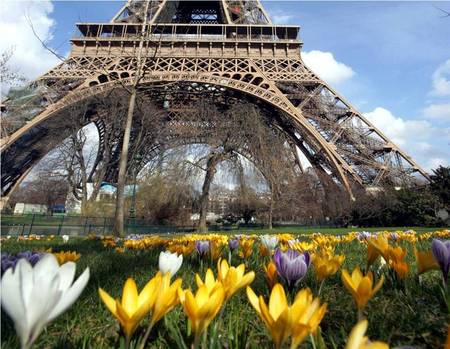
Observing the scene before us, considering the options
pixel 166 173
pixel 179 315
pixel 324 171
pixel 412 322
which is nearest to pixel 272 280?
pixel 179 315

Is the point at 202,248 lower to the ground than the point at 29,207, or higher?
lower

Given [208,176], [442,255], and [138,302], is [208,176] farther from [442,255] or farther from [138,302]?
[138,302]

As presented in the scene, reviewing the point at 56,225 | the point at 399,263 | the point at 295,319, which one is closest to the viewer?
the point at 295,319

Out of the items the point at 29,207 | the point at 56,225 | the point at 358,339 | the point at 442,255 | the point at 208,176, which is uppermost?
the point at 29,207

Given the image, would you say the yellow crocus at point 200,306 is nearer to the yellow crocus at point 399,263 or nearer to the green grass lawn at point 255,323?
the green grass lawn at point 255,323

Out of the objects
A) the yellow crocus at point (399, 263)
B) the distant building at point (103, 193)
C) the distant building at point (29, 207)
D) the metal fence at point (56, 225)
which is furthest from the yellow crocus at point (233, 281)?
the distant building at point (29, 207)

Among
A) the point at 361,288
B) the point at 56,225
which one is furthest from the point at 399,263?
the point at 56,225

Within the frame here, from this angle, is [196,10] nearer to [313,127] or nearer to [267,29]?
[267,29]
